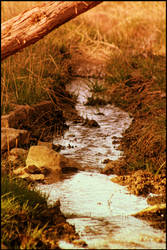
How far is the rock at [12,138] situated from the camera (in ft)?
18.1

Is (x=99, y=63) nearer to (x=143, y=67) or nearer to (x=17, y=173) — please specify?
(x=143, y=67)

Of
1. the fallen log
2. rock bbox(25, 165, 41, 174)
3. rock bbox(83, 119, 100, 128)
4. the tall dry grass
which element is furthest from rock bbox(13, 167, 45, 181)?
rock bbox(83, 119, 100, 128)

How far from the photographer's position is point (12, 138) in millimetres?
5625

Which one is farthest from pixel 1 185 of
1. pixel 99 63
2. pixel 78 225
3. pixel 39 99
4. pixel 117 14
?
pixel 117 14

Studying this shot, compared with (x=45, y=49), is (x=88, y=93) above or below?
below

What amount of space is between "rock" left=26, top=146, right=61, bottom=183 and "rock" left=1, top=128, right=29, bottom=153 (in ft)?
1.48

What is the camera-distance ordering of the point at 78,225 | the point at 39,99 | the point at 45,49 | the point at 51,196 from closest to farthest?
1. the point at 78,225
2. the point at 51,196
3. the point at 39,99
4. the point at 45,49

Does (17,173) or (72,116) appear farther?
(72,116)

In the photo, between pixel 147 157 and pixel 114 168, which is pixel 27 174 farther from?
pixel 147 157

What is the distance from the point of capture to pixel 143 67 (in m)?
8.77

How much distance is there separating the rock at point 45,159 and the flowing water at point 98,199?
16 centimetres

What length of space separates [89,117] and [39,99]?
2.71 ft

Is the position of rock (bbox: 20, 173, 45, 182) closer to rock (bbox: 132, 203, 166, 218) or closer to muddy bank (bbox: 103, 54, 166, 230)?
muddy bank (bbox: 103, 54, 166, 230)

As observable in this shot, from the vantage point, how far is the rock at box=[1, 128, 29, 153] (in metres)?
5.51
